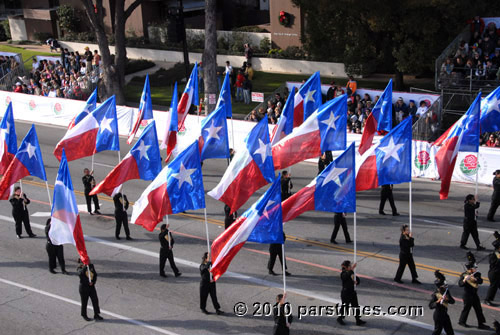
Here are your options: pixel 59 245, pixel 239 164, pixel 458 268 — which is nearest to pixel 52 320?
pixel 59 245

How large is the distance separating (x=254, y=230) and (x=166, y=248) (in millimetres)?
2938

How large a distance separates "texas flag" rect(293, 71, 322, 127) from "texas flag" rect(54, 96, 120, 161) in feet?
19.0

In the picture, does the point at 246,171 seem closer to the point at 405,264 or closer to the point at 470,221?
the point at 405,264

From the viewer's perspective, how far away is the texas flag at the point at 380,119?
18.4 metres

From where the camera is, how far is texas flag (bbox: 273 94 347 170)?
16.4 m

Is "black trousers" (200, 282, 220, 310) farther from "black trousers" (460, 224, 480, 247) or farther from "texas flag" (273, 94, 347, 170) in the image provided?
"black trousers" (460, 224, 480, 247)

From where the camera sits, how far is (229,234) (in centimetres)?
1191

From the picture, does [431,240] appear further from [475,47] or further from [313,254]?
[475,47]

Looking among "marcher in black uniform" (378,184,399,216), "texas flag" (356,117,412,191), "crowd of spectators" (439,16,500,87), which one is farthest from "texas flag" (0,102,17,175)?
"crowd of spectators" (439,16,500,87)

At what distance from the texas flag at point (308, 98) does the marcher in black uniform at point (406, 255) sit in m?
7.56

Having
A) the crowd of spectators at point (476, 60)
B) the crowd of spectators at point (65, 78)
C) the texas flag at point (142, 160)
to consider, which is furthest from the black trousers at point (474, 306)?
the crowd of spectators at point (65, 78)

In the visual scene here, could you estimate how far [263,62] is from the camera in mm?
37156

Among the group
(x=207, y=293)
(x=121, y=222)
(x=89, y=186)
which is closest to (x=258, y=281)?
(x=207, y=293)

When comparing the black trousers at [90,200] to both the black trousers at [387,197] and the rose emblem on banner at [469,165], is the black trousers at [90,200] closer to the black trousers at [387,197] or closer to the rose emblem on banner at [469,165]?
the black trousers at [387,197]
